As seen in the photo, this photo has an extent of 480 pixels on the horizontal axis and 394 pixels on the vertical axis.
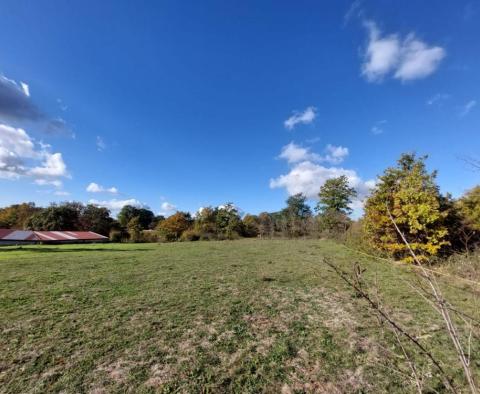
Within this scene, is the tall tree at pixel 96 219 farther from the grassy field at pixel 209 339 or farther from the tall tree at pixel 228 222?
the grassy field at pixel 209 339

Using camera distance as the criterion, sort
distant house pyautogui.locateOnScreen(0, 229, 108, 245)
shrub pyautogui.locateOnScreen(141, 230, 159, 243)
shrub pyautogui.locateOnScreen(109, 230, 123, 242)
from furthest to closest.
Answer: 1. shrub pyautogui.locateOnScreen(109, 230, 123, 242)
2. shrub pyautogui.locateOnScreen(141, 230, 159, 243)
3. distant house pyautogui.locateOnScreen(0, 229, 108, 245)

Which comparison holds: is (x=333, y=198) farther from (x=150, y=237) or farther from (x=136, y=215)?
(x=136, y=215)

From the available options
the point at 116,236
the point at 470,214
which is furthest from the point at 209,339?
the point at 116,236

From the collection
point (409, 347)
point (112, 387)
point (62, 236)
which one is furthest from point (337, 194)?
point (62, 236)

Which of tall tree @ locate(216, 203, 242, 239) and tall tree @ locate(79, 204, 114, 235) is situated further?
tall tree @ locate(79, 204, 114, 235)

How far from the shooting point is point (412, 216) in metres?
9.34

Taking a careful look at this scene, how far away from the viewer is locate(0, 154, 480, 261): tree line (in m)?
9.27

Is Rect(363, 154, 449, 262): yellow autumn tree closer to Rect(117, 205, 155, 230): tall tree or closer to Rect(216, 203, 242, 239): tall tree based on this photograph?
Rect(216, 203, 242, 239): tall tree

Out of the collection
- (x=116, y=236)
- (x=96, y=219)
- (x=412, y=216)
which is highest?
(x=96, y=219)

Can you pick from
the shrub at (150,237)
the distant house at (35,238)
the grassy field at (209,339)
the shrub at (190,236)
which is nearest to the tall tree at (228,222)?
the shrub at (190,236)

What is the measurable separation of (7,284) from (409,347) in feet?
31.5

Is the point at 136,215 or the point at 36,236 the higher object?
the point at 136,215

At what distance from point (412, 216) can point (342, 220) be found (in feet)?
69.4

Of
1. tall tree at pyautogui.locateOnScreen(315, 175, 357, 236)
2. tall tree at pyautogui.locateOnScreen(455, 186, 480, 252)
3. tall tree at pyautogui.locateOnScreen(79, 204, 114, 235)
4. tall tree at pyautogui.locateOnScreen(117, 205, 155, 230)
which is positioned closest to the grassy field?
tall tree at pyautogui.locateOnScreen(455, 186, 480, 252)
